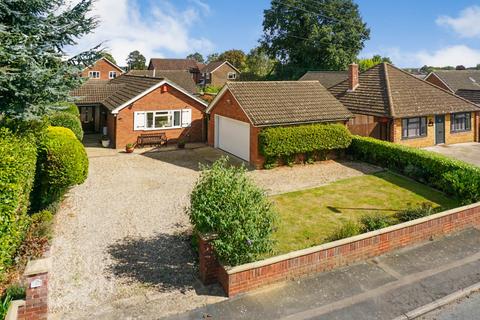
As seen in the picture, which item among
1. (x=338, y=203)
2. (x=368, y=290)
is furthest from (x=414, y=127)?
(x=368, y=290)

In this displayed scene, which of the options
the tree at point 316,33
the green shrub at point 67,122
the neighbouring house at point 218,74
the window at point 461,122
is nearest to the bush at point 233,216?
the green shrub at point 67,122

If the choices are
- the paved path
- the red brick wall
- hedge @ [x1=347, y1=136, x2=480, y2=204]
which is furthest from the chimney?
the paved path

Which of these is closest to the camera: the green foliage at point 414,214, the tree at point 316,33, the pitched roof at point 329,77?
the green foliage at point 414,214

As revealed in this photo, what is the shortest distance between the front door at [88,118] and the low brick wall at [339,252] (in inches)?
921

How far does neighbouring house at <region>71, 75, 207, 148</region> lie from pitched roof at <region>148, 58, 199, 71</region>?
4995 cm

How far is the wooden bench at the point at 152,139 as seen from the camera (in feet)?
78.8

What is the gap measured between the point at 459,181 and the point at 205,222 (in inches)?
407

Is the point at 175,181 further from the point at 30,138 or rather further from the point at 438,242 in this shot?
the point at 438,242

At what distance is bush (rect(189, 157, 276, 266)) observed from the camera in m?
8.27

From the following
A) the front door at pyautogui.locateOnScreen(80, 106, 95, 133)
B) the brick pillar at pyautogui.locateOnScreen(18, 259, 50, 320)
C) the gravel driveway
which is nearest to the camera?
the brick pillar at pyautogui.locateOnScreen(18, 259, 50, 320)

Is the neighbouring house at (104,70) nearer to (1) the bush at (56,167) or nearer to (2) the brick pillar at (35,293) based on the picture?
(1) the bush at (56,167)

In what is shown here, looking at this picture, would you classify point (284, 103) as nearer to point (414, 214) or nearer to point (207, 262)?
point (414, 214)

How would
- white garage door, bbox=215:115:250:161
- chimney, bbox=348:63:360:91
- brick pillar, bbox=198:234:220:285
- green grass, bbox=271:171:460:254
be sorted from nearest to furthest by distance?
brick pillar, bbox=198:234:220:285
green grass, bbox=271:171:460:254
white garage door, bbox=215:115:250:161
chimney, bbox=348:63:360:91

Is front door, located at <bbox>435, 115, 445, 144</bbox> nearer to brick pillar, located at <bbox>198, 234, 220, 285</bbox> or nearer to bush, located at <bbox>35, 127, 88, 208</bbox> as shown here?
brick pillar, located at <bbox>198, 234, 220, 285</bbox>
